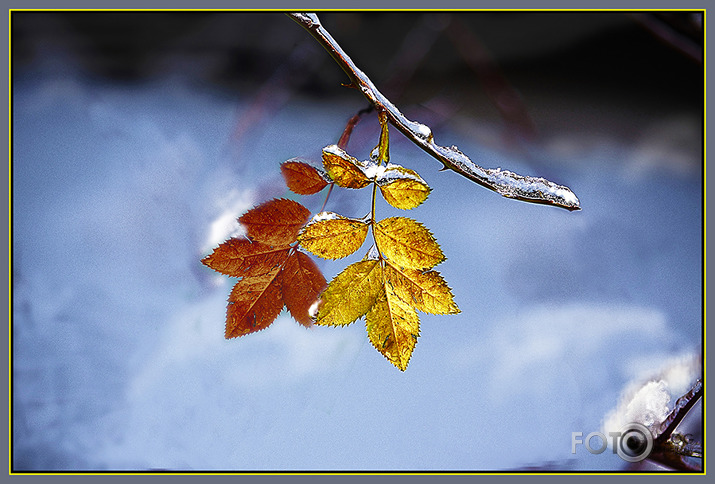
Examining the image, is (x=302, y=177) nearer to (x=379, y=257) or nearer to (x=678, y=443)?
(x=379, y=257)

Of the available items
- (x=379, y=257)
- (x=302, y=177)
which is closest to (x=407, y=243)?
(x=379, y=257)

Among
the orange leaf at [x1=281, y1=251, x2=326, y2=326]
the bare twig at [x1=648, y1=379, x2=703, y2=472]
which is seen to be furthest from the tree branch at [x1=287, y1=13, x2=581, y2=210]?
the bare twig at [x1=648, y1=379, x2=703, y2=472]

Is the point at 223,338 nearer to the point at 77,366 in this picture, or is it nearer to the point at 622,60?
the point at 77,366

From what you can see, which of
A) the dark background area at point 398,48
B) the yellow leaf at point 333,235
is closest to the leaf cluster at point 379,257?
the yellow leaf at point 333,235

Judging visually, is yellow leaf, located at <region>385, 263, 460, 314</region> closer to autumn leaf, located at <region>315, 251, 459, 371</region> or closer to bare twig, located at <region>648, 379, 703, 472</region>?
autumn leaf, located at <region>315, 251, 459, 371</region>

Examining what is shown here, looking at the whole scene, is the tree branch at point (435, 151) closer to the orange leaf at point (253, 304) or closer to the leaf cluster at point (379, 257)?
the leaf cluster at point (379, 257)

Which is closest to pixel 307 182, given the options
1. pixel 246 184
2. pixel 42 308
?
pixel 246 184
